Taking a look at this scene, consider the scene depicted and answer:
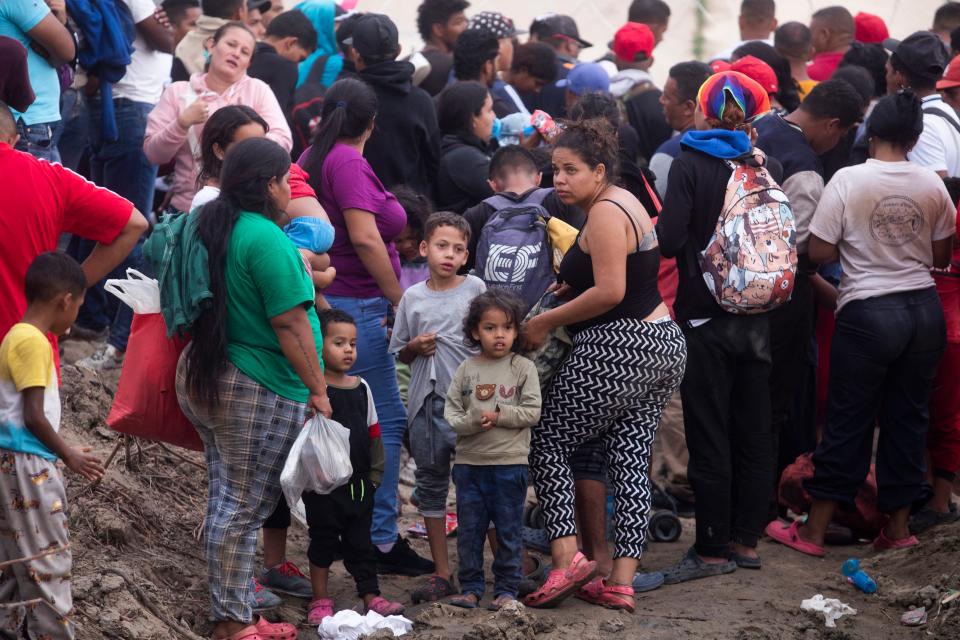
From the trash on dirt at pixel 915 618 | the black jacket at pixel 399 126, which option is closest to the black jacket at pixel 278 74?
the black jacket at pixel 399 126

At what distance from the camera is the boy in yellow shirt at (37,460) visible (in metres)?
4.12

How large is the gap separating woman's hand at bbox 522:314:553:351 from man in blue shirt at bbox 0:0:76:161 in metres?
2.83

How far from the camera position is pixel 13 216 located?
4.43 m

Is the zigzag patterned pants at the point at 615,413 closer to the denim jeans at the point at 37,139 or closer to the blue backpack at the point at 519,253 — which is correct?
the blue backpack at the point at 519,253

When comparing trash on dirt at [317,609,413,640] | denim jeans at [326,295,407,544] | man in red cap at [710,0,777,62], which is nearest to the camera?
trash on dirt at [317,609,413,640]

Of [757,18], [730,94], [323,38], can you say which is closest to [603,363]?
[730,94]

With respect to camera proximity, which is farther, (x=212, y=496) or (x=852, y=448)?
(x=852, y=448)

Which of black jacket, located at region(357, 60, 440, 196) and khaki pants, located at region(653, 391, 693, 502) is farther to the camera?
khaki pants, located at region(653, 391, 693, 502)

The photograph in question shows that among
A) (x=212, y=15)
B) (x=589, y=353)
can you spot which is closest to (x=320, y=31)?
(x=212, y=15)

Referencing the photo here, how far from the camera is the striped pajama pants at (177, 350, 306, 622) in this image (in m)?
4.84

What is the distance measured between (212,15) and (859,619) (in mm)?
5468

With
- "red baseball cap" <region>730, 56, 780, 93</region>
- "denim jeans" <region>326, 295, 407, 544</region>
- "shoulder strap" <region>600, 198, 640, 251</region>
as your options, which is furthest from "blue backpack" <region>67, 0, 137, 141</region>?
"red baseball cap" <region>730, 56, 780, 93</region>

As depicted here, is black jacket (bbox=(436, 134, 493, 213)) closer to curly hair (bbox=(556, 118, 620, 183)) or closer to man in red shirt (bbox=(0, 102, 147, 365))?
curly hair (bbox=(556, 118, 620, 183))

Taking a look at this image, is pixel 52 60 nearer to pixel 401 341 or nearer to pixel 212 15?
pixel 212 15
